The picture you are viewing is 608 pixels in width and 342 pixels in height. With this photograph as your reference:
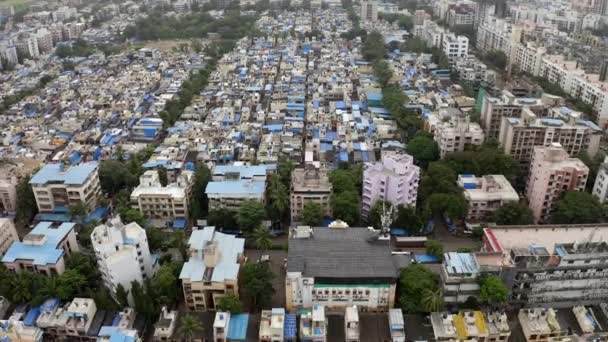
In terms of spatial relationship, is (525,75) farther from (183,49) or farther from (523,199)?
(183,49)

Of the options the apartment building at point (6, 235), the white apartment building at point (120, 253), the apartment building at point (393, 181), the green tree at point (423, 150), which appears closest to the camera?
the white apartment building at point (120, 253)

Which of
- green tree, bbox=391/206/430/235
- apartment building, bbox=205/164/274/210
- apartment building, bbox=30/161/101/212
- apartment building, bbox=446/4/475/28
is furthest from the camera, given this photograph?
apartment building, bbox=446/4/475/28

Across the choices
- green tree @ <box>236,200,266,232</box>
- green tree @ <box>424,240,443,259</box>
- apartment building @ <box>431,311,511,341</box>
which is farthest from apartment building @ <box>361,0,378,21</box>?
apartment building @ <box>431,311,511,341</box>

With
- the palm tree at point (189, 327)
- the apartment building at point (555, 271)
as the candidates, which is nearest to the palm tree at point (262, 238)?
the palm tree at point (189, 327)

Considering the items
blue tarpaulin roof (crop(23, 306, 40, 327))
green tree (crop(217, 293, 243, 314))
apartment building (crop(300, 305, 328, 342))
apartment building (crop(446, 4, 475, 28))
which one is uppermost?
apartment building (crop(446, 4, 475, 28))

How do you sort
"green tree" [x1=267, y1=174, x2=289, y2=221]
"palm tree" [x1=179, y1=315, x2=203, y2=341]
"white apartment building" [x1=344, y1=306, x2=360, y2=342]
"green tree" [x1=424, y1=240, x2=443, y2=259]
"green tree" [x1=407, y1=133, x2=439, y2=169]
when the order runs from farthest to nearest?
"green tree" [x1=407, y1=133, x2=439, y2=169]
"green tree" [x1=267, y1=174, x2=289, y2=221]
"green tree" [x1=424, y1=240, x2=443, y2=259]
"white apartment building" [x1=344, y1=306, x2=360, y2=342]
"palm tree" [x1=179, y1=315, x2=203, y2=341]

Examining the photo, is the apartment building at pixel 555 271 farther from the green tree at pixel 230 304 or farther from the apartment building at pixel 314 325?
the green tree at pixel 230 304

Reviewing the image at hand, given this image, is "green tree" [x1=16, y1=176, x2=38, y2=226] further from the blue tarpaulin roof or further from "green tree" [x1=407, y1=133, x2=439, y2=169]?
"green tree" [x1=407, y1=133, x2=439, y2=169]

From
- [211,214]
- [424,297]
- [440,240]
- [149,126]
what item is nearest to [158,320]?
[211,214]
